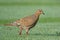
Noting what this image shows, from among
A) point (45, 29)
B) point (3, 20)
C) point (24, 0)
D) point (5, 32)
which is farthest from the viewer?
point (24, 0)

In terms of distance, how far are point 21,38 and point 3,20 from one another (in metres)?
3.94

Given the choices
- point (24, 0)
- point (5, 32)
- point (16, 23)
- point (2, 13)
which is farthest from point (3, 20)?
point (24, 0)

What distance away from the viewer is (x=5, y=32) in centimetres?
951

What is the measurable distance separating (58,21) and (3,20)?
6.52 feet

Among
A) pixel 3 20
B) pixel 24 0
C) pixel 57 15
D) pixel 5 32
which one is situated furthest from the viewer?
pixel 24 0

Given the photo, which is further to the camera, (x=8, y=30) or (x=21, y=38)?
(x=8, y=30)

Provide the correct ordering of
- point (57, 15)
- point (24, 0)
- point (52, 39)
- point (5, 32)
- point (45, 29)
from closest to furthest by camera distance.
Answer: point (52, 39), point (5, 32), point (45, 29), point (57, 15), point (24, 0)

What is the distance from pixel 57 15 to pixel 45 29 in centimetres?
363

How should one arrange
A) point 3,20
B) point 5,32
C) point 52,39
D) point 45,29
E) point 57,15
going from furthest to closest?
1. point 57,15
2. point 3,20
3. point 45,29
4. point 5,32
5. point 52,39

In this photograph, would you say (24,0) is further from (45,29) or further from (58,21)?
(45,29)

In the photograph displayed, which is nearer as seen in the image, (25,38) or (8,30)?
(25,38)

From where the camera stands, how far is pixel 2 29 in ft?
33.0

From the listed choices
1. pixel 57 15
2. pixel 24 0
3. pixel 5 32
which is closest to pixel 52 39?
pixel 5 32

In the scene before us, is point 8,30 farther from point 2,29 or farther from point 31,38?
point 31,38
